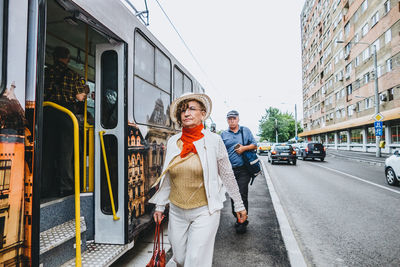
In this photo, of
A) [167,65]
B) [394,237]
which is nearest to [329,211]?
[394,237]

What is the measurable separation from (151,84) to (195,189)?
227 cm

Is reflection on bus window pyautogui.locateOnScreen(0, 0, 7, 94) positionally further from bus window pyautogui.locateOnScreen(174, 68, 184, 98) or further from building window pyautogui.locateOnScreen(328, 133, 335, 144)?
building window pyautogui.locateOnScreen(328, 133, 335, 144)

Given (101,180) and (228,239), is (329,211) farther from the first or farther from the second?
(101,180)

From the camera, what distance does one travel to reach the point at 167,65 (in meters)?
4.80

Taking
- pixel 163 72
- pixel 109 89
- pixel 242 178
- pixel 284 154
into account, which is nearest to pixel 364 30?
pixel 284 154

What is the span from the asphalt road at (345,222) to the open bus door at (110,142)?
2.57 m

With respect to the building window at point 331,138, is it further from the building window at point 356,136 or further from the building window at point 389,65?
the building window at point 389,65

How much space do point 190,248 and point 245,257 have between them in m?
1.88

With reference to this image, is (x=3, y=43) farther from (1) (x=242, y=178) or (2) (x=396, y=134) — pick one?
(2) (x=396, y=134)

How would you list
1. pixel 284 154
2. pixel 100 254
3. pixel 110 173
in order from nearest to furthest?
pixel 100 254, pixel 110 173, pixel 284 154

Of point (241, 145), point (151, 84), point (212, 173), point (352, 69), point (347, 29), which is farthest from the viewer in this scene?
point (347, 29)

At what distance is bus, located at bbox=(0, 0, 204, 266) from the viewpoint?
5.48 ft

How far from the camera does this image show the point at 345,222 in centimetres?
539

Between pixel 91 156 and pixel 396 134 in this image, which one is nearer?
pixel 91 156
